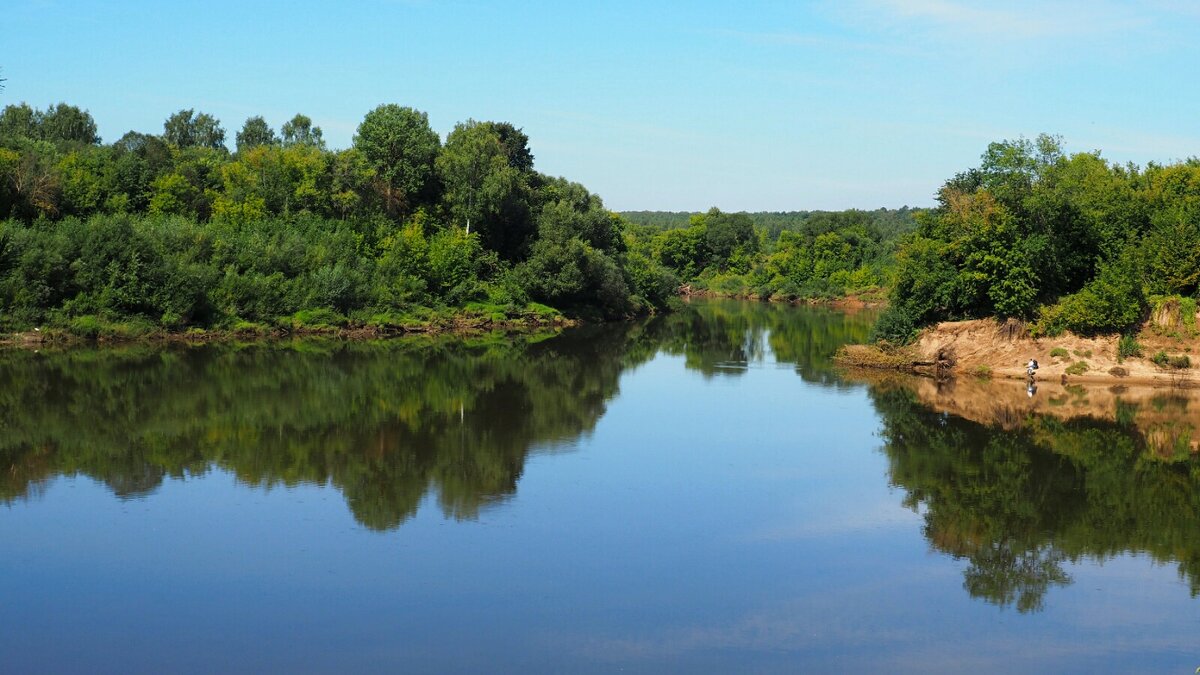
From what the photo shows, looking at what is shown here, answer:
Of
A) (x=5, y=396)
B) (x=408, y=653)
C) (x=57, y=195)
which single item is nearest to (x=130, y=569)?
(x=408, y=653)

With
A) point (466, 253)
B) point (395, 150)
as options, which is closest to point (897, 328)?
point (466, 253)

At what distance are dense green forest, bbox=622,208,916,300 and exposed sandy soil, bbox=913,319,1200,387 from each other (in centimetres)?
5020

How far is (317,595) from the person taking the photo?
614 inches

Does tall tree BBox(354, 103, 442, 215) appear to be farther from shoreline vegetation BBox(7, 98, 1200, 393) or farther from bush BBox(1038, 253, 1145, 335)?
bush BBox(1038, 253, 1145, 335)

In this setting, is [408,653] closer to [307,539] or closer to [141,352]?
[307,539]

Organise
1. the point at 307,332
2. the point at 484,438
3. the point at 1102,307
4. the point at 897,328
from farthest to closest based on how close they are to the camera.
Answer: the point at 307,332
the point at 897,328
the point at 1102,307
the point at 484,438

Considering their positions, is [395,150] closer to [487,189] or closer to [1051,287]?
[487,189]

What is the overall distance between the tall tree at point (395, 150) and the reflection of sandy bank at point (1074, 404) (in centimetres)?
3696

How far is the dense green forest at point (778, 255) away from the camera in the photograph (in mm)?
111312

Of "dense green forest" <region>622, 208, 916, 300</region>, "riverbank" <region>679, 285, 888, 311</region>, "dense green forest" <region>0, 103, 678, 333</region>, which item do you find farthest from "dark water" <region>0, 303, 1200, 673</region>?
"riverbank" <region>679, 285, 888, 311</region>

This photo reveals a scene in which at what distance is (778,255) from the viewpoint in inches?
4788

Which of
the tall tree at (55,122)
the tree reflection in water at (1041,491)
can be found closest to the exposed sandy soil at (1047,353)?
the tree reflection in water at (1041,491)

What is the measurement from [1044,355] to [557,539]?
28.8 metres

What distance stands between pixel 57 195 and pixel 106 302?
1096 cm
